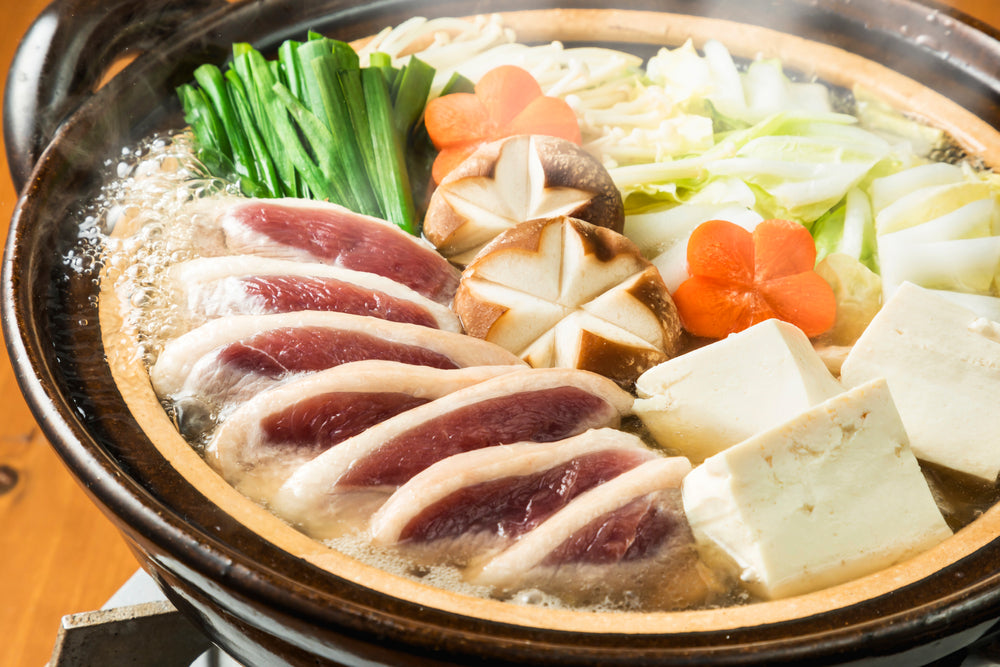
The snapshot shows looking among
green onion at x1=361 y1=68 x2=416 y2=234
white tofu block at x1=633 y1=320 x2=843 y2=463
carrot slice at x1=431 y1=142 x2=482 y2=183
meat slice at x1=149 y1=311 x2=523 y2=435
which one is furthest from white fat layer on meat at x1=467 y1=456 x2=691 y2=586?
carrot slice at x1=431 y1=142 x2=482 y2=183

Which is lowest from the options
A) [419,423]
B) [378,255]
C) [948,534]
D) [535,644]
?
[948,534]

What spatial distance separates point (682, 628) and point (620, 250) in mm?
1012

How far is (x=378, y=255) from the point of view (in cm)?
210

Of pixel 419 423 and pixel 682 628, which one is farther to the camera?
pixel 419 423

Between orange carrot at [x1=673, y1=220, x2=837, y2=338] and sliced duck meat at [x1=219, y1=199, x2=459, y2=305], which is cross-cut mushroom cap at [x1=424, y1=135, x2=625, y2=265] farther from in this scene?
orange carrot at [x1=673, y1=220, x2=837, y2=338]

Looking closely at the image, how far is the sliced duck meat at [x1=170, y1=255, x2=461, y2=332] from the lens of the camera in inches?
Result: 74.9

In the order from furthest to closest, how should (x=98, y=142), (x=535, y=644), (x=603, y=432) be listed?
(x=98, y=142)
(x=603, y=432)
(x=535, y=644)

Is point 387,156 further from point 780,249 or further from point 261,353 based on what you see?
point 780,249

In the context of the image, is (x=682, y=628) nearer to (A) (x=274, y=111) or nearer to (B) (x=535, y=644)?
(B) (x=535, y=644)

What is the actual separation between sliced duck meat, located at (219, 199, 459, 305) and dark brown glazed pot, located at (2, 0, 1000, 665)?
419mm

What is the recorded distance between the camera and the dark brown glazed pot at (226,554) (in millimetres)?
1223

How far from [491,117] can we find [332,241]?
83 cm

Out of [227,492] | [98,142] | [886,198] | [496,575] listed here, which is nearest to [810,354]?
[496,575]

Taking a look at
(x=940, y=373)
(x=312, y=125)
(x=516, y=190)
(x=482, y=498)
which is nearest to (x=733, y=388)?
(x=940, y=373)
